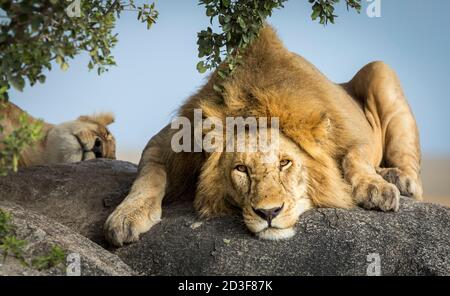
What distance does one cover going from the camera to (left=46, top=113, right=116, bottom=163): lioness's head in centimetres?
836

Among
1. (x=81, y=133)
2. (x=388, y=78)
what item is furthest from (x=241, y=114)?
(x=81, y=133)

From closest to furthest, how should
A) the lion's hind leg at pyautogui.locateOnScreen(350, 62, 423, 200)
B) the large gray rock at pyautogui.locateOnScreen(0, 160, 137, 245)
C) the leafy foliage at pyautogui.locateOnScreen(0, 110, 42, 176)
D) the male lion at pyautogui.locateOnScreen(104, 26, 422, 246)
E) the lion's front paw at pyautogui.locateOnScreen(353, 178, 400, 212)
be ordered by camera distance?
the leafy foliage at pyautogui.locateOnScreen(0, 110, 42, 176), the male lion at pyautogui.locateOnScreen(104, 26, 422, 246), the lion's front paw at pyautogui.locateOnScreen(353, 178, 400, 212), the large gray rock at pyautogui.locateOnScreen(0, 160, 137, 245), the lion's hind leg at pyautogui.locateOnScreen(350, 62, 423, 200)

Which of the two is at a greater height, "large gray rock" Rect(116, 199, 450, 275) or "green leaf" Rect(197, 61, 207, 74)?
"green leaf" Rect(197, 61, 207, 74)

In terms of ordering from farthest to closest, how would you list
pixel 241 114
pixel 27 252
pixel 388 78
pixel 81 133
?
pixel 81 133 → pixel 388 78 → pixel 241 114 → pixel 27 252

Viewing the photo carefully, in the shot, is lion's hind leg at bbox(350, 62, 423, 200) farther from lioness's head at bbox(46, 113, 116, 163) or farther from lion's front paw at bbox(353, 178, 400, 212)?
lioness's head at bbox(46, 113, 116, 163)

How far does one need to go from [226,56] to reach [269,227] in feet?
4.70

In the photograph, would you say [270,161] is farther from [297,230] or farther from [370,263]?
[370,263]

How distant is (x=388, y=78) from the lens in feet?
24.3

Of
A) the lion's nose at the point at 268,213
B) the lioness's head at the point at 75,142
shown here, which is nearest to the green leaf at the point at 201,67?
the lion's nose at the point at 268,213

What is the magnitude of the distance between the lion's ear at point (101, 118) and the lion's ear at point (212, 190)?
354cm

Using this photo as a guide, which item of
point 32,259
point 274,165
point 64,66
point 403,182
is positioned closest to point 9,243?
point 32,259

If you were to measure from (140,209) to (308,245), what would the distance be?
134 cm

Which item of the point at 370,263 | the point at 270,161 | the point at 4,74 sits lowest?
the point at 370,263

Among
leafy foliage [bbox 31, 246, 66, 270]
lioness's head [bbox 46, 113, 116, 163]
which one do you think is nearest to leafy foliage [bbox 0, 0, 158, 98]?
leafy foliage [bbox 31, 246, 66, 270]
